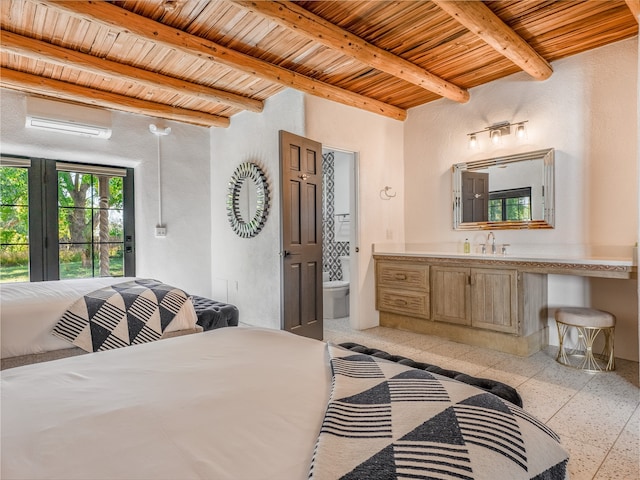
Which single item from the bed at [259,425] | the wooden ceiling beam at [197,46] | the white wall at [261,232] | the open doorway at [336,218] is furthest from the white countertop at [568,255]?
the bed at [259,425]

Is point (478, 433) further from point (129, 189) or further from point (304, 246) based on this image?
point (129, 189)

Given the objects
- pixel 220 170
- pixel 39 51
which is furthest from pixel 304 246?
pixel 39 51

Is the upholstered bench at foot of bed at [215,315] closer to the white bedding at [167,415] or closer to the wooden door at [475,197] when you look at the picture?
the white bedding at [167,415]

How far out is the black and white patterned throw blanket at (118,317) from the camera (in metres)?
2.32

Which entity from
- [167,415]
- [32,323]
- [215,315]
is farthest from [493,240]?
[32,323]

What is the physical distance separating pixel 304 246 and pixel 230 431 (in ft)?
9.54

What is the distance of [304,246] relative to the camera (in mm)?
3754

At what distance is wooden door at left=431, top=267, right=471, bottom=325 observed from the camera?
3639 mm

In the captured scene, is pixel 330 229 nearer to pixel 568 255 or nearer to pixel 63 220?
pixel 568 255

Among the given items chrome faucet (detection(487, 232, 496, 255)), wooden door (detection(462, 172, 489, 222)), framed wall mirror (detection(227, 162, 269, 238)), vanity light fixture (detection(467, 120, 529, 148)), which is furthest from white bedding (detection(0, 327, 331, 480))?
vanity light fixture (detection(467, 120, 529, 148))

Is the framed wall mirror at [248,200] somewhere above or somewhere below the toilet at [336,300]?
above

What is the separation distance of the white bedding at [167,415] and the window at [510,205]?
3.17 m

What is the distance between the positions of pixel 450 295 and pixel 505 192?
4.03ft

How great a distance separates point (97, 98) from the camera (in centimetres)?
396
